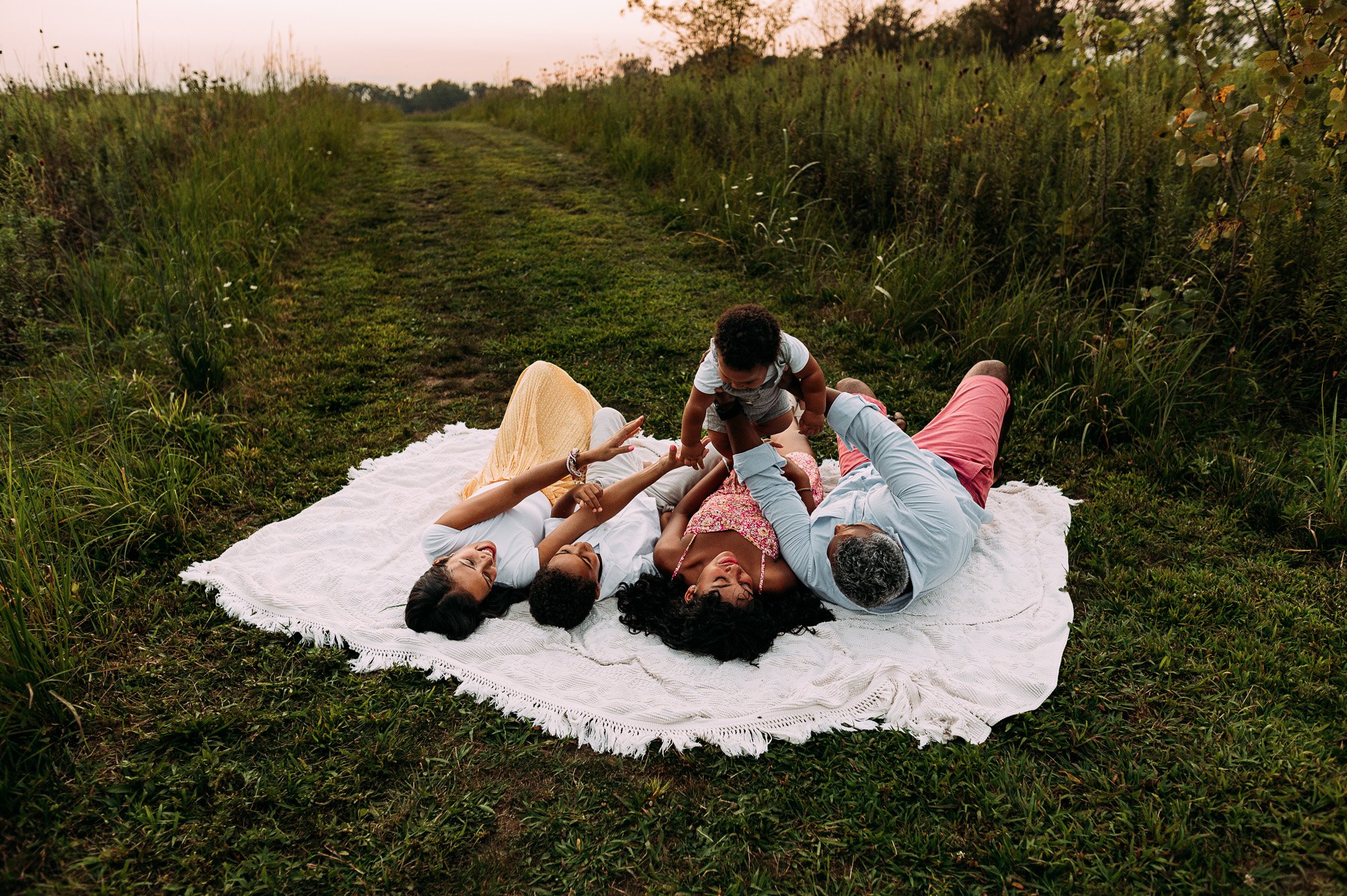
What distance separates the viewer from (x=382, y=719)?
9.93 feet

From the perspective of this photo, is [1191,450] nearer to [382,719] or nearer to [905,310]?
[905,310]

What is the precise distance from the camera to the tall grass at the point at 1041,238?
15.3 feet

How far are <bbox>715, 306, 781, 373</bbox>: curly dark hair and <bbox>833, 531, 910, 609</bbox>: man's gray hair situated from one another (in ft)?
2.91

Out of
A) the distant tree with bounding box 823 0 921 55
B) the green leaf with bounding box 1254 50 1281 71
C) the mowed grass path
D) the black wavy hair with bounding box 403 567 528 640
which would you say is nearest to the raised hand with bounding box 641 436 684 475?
the black wavy hair with bounding box 403 567 528 640

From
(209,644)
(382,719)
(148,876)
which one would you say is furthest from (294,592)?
(148,876)

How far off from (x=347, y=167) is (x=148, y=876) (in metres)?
Answer: 11.8

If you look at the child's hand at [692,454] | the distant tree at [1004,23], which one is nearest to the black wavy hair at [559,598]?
the child's hand at [692,454]

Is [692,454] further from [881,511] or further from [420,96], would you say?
[420,96]

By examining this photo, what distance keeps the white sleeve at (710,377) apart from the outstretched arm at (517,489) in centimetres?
56

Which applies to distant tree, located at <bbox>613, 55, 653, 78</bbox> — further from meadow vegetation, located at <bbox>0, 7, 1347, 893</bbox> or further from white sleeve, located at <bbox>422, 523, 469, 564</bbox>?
white sleeve, located at <bbox>422, 523, 469, 564</bbox>

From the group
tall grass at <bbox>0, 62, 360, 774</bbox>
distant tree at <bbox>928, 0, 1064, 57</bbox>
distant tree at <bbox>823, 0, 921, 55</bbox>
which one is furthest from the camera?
distant tree at <bbox>928, 0, 1064, 57</bbox>

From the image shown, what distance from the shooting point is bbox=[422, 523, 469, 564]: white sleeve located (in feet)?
12.2

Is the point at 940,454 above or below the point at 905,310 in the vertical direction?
below

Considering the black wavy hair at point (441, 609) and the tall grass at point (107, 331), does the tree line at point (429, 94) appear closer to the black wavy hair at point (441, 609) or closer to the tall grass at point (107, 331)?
the tall grass at point (107, 331)
